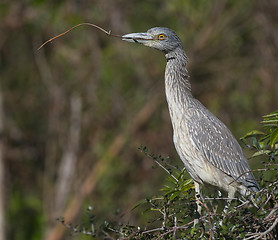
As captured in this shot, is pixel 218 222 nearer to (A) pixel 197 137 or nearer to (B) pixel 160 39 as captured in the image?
(A) pixel 197 137

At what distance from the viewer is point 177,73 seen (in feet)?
14.4

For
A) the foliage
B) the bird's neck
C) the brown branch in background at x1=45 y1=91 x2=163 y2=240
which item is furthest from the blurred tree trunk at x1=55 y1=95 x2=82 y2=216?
the foliage

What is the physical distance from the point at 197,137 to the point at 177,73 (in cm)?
59

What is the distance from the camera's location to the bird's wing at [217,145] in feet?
13.3

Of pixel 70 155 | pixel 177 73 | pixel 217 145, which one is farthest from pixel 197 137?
pixel 70 155

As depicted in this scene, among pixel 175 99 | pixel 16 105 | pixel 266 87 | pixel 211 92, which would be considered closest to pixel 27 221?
pixel 16 105

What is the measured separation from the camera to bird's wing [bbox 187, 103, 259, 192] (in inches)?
160

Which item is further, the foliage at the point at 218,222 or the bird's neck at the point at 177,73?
the bird's neck at the point at 177,73

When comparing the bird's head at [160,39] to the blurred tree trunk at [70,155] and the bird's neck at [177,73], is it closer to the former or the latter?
the bird's neck at [177,73]

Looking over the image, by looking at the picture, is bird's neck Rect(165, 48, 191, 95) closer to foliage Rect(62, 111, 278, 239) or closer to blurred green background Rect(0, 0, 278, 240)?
foliage Rect(62, 111, 278, 239)

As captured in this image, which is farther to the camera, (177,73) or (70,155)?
(70,155)

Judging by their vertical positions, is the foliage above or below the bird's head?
below

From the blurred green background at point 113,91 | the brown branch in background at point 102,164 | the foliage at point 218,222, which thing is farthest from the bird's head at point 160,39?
the brown branch in background at point 102,164

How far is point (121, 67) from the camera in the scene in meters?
9.75
